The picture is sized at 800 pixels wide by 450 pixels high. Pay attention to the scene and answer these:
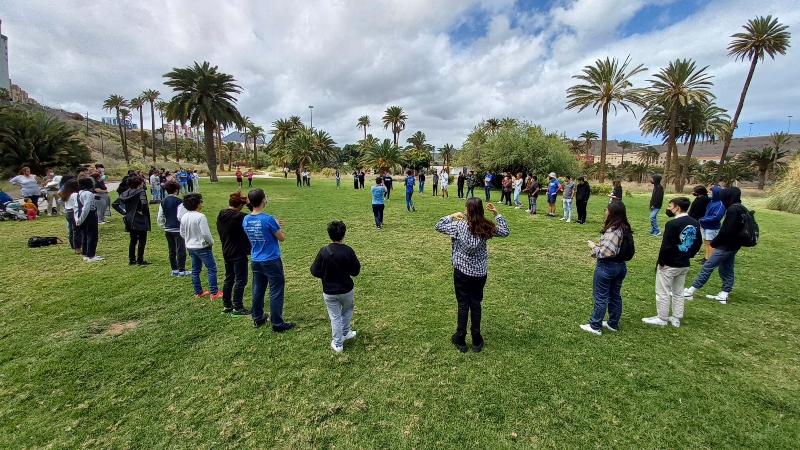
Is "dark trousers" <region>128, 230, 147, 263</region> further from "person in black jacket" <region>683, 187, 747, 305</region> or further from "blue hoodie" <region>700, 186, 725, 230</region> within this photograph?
"blue hoodie" <region>700, 186, 725, 230</region>

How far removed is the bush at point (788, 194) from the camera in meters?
16.8

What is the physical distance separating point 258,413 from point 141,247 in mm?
5798

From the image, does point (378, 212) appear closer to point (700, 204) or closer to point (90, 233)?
point (90, 233)

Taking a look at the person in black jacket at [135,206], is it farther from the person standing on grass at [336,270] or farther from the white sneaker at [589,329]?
Result: the white sneaker at [589,329]

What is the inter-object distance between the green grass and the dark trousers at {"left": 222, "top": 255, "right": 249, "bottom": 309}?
234mm

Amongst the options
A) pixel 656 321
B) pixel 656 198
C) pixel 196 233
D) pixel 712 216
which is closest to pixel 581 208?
pixel 656 198

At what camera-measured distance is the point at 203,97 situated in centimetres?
2881

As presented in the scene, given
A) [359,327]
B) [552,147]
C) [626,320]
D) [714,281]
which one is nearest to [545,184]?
[552,147]

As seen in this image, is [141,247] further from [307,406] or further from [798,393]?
[798,393]

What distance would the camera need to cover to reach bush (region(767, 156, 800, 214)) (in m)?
16.8

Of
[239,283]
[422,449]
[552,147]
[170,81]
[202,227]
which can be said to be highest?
[170,81]

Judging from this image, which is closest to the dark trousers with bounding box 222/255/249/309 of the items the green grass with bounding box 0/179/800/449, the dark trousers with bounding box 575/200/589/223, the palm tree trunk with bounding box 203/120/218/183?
the green grass with bounding box 0/179/800/449

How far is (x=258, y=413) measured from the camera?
2969mm

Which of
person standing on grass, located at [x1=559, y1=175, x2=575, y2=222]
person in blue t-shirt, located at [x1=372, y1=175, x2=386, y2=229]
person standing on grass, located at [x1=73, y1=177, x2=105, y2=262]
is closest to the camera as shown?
person standing on grass, located at [x1=73, y1=177, x2=105, y2=262]
